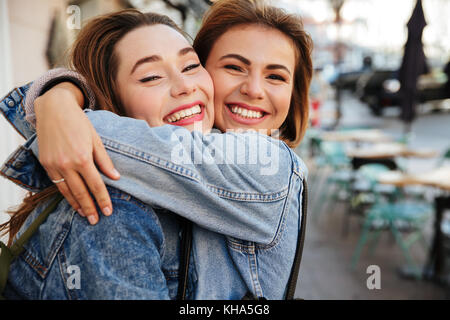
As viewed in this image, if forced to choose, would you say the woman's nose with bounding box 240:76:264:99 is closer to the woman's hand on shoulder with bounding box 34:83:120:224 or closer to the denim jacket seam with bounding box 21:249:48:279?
the woman's hand on shoulder with bounding box 34:83:120:224

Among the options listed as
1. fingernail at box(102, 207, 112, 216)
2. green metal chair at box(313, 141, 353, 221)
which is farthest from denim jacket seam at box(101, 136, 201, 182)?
green metal chair at box(313, 141, 353, 221)

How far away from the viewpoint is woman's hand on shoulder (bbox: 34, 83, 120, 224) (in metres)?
0.94

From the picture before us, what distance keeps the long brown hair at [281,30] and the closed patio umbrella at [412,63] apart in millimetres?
4518

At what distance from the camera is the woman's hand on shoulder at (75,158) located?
36.9 inches

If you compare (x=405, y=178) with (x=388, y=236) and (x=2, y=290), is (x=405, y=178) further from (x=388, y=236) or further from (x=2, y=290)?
(x=2, y=290)

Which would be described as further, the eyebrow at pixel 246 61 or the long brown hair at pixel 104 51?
the eyebrow at pixel 246 61

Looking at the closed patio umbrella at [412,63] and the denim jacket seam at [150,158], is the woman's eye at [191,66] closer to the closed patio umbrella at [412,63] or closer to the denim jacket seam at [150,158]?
A: the denim jacket seam at [150,158]

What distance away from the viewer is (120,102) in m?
1.31

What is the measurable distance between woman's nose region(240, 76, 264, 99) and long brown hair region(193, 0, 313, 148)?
246 millimetres

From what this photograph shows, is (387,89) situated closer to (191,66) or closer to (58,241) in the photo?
(191,66)

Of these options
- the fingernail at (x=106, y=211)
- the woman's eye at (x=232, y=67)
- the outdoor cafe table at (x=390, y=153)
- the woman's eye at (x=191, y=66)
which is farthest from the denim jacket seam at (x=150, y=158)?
the outdoor cafe table at (x=390, y=153)

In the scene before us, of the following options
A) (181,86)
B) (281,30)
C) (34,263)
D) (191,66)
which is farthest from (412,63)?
(34,263)

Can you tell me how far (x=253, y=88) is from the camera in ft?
4.90
